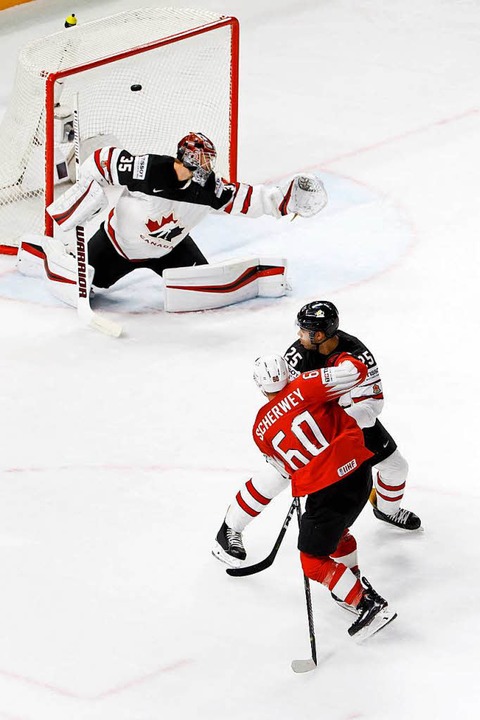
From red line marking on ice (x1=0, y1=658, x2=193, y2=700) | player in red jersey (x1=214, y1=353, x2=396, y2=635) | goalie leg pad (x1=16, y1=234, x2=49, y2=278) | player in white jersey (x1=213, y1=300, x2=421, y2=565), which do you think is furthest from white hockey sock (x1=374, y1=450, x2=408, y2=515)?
goalie leg pad (x1=16, y1=234, x2=49, y2=278)

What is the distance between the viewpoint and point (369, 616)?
3.63 metres

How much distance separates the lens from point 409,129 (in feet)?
24.7

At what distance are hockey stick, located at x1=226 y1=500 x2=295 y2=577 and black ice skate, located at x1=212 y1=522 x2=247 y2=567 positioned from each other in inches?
1.7

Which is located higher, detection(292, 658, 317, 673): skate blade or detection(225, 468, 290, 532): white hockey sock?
detection(225, 468, 290, 532): white hockey sock

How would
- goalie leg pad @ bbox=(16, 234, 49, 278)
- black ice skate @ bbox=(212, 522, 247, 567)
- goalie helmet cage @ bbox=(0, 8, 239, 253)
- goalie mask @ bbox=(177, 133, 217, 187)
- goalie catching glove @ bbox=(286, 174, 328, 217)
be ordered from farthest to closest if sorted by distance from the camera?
1. goalie helmet cage @ bbox=(0, 8, 239, 253)
2. goalie leg pad @ bbox=(16, 234, 49, 278)
3. goalie catching glove @ bbox=(286, 174, 328, 217)
4. goalie mask @ bbox=(177, 133, 217, 187)
5. black ice skate @ bbox=(212, 522, 247, 567)

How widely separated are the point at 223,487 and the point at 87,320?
137cm

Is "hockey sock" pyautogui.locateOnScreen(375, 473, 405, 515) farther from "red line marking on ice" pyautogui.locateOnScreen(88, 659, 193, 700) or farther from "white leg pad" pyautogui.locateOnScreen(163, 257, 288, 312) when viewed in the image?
"white leg pad" pyautogui.locateOnScreen(163, 257, 288, 312)

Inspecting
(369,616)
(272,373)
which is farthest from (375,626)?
(272,373)

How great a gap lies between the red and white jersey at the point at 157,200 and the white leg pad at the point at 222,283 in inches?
5.4

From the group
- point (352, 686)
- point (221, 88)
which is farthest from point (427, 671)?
point (221, 88)

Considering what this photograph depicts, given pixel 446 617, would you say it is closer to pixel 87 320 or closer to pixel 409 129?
pixel 87 320

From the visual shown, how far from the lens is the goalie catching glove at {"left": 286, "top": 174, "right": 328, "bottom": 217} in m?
5.54

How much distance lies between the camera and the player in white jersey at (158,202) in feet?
17.4

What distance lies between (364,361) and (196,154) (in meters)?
1.72
